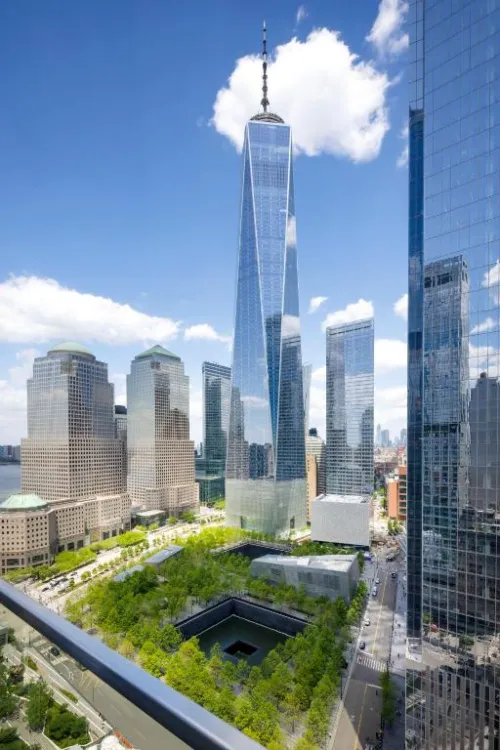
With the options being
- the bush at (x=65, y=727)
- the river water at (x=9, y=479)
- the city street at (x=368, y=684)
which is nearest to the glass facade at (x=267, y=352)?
the city street at (x=368, y=684)

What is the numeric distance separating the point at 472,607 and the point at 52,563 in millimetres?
28300

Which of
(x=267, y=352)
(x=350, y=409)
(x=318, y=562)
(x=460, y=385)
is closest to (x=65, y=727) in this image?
(x=460, y=385)

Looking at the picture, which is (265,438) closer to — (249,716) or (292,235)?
(292,235)

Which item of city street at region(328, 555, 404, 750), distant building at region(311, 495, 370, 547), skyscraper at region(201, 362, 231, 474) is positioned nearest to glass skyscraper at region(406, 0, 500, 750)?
city street at region(328, 555, 404, 750)

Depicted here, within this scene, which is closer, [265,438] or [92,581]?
[92,581]

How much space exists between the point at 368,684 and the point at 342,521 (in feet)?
56.4

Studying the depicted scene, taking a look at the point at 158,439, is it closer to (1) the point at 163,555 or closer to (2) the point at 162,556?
(1) the point at 163,555

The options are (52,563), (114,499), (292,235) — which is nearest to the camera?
(52,563)

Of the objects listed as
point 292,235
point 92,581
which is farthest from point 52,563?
point 292,235

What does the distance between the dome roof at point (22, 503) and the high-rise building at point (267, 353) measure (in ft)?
57.4

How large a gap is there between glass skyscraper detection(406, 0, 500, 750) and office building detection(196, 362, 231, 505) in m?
44.8

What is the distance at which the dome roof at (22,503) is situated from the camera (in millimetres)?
28453

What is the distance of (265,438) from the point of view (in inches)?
1503

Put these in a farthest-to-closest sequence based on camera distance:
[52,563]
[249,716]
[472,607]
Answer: [52,563] < [249,716] < [472,607]
